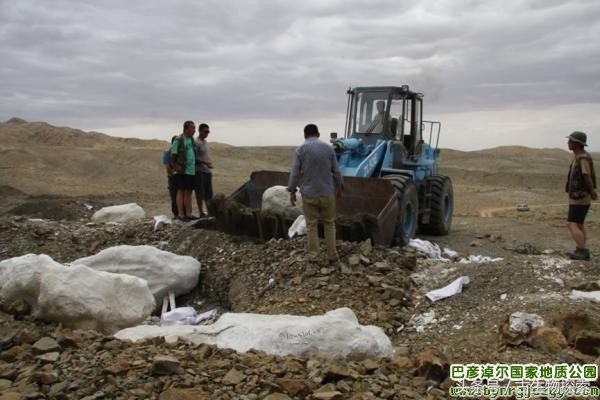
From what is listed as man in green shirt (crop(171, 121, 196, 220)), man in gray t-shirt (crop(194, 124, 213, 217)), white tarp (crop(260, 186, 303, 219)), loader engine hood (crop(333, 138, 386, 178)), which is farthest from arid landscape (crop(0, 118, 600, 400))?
loader engine hood (crop(333, 138, 386, 178))

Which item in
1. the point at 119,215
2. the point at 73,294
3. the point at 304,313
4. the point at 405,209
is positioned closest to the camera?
the point at 73,294

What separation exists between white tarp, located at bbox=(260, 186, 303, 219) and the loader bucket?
0.09 m

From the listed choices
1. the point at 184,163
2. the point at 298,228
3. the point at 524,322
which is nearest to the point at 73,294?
the point at 298,228

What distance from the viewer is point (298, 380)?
329 centimetres

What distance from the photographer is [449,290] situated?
5582 millimetres

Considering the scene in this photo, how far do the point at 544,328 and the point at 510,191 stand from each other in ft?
61.8

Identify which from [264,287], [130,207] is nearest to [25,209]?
[130,207]

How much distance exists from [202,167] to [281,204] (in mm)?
2179

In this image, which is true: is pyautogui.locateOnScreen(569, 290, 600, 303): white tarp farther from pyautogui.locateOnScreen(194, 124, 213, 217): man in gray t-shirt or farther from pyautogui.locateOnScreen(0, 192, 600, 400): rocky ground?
pyautogui.locateOnScreen(194, 124, 213, 217): man in gray t-shirt

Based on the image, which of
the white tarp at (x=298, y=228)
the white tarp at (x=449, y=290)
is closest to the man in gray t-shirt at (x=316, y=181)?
the white tarp at (x=298, y=228)

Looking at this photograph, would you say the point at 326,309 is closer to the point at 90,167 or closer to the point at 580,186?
the point at 580,186

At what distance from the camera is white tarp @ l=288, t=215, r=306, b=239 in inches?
272

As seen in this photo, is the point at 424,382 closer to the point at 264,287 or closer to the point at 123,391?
the point at 123,391

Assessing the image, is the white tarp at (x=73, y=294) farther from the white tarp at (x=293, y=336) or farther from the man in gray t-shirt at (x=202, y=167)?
the man in gray t-shirt at (x=202, y=167)
